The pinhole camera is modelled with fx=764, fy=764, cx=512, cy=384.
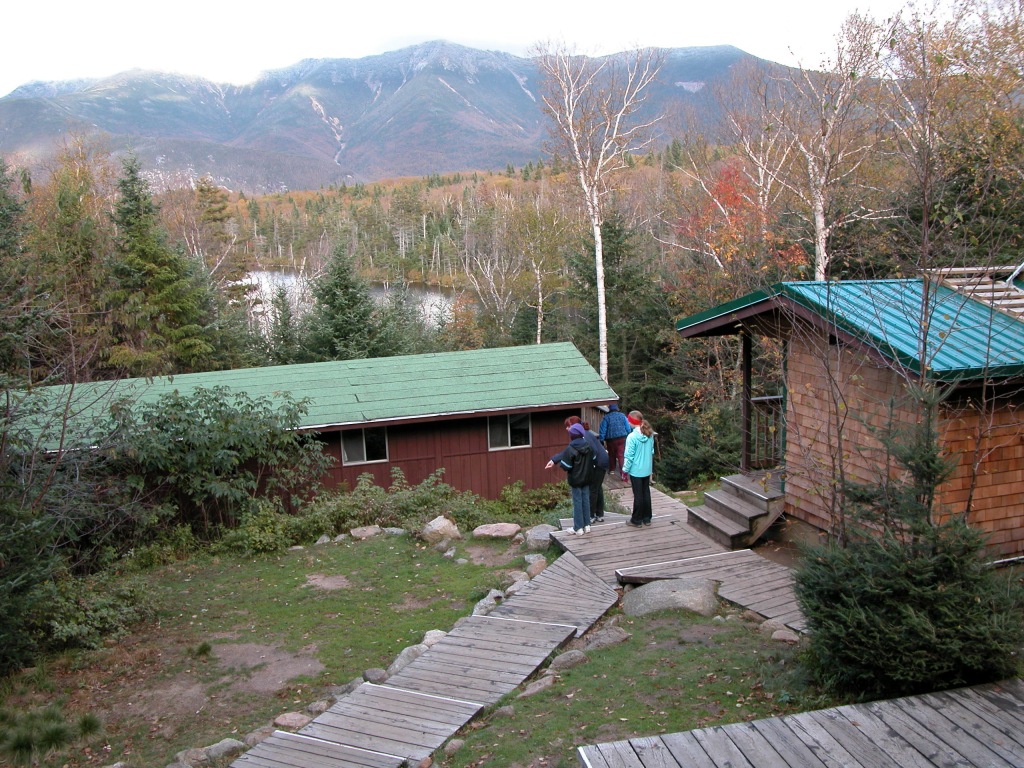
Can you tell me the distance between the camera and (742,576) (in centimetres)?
809

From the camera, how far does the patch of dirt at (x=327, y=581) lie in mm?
10352

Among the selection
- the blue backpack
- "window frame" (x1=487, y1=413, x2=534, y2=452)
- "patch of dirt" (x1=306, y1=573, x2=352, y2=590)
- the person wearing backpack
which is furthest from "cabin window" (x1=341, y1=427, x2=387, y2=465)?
the blue backpack

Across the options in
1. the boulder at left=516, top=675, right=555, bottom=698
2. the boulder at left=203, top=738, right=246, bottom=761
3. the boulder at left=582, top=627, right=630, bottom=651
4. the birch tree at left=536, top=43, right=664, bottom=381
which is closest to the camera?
the boulder at left=203, top=738, right=246, bottom=761

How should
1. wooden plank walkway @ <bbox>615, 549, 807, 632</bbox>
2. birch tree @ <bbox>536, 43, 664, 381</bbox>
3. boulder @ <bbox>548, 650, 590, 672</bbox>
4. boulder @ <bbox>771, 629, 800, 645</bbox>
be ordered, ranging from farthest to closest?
birch tree @ <bbox>536, 43, 664, 381</bbox> < wooden plank walkway @ <bbox>615, 549, 807, 632</bbox> < boulder @ <bbox>548, 650, 590, 672</bbox> < boulder @ <bbox>771, 629, 800, 645</bbox>

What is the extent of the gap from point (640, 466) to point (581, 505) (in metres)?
0.92

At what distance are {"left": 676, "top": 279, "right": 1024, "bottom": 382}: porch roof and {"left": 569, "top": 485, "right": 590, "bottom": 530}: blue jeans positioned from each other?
9.48 ft

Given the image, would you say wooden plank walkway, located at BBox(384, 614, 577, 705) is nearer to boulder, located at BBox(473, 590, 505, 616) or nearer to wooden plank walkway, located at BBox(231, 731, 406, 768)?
boulder, located at BBox(473, 590, 505, 616)

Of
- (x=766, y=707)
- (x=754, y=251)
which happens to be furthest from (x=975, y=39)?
(x=766, y=707)

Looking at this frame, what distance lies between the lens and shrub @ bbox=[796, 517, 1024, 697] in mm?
4699

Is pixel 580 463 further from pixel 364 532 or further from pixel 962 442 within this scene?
pixel 364 532

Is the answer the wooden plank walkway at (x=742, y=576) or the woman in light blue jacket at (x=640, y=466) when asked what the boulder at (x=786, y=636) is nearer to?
the wooden plank walkway at (x=742, y=576)

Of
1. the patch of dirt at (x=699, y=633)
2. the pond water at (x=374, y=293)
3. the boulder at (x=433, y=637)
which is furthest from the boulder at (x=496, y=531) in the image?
the pond water at (x=374, y=293)

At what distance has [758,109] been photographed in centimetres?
2503

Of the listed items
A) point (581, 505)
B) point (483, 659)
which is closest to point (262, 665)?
point (483, 659)
